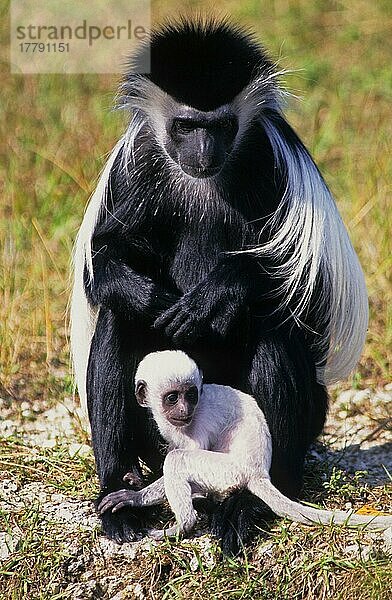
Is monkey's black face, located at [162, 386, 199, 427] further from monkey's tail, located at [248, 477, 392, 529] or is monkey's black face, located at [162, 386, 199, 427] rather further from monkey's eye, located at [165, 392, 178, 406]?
monkey's tail, located at [248, 477, 392, 529]

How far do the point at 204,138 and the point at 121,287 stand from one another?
0.50 metres

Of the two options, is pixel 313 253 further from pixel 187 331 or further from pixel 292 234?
pixel 187 331

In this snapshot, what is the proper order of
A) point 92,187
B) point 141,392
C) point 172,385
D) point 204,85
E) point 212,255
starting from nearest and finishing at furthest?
point 172,385 < point 141,392 < point 204,85 < point 212,255 < point 92,187

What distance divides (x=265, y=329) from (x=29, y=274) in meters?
2.31

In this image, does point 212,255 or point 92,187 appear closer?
point 212,255

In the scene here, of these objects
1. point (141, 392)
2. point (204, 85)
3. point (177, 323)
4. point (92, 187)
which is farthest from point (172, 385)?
point (92, 187)

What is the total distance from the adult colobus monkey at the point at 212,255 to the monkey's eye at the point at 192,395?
0.22 m

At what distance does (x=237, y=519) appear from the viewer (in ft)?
10.1

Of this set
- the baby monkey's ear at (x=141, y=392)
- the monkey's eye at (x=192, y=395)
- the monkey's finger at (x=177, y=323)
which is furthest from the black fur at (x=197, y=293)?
the monkey's eye at (x=192, y=395)

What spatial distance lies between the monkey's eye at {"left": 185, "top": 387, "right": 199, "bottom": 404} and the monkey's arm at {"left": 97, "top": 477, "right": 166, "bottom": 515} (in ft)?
0.89

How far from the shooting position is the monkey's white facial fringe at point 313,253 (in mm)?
3256

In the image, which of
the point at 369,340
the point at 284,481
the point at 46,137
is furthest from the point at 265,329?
the point at 46,137

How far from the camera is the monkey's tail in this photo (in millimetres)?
3080

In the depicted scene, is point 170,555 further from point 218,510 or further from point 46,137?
point 46,137
